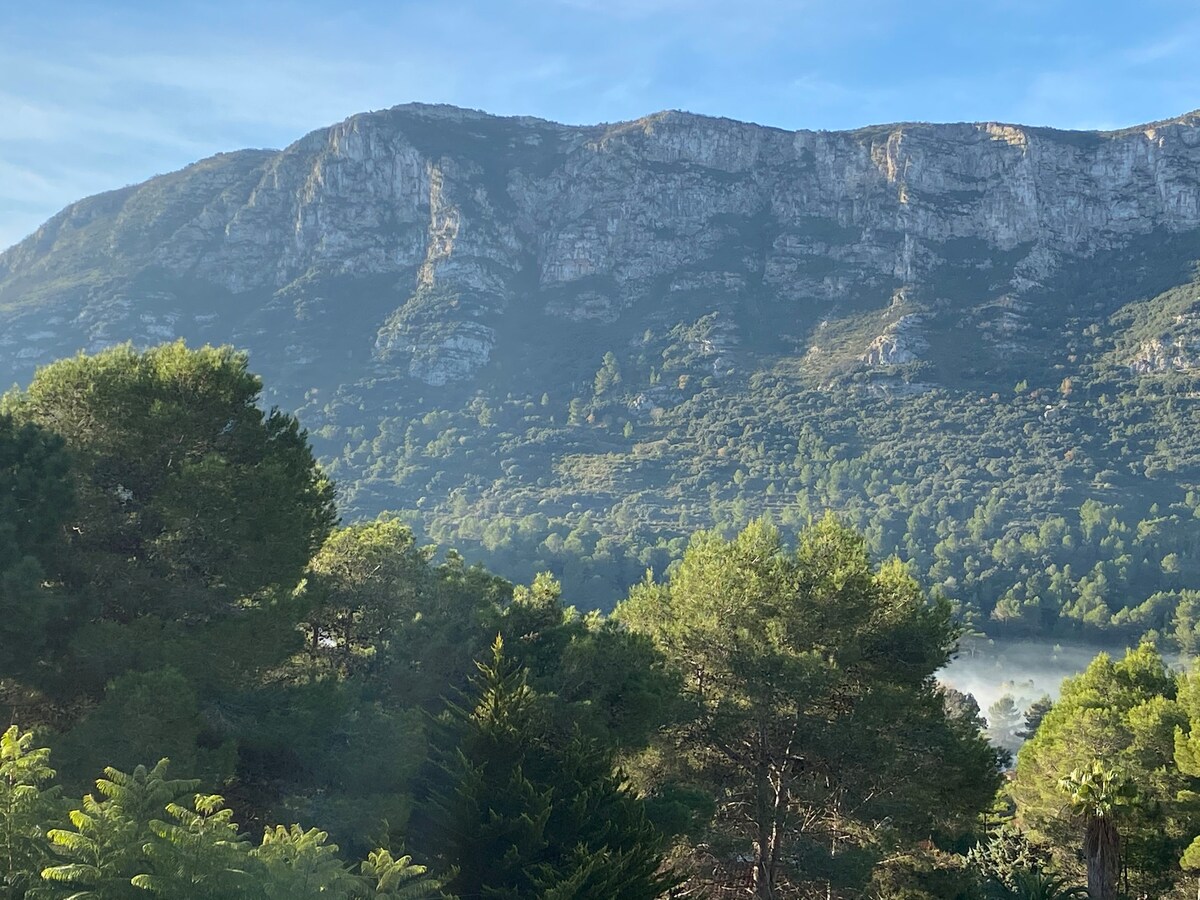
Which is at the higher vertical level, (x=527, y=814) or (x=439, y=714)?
(x=439, y=714)

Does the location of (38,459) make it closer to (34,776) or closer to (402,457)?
(34,776)

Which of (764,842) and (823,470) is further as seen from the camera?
(823,470)

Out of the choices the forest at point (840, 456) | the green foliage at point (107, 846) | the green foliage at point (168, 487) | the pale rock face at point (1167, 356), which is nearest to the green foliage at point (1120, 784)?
the green foliage at point (168, 487)

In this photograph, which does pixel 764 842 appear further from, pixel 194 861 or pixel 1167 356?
pixel 1167 356

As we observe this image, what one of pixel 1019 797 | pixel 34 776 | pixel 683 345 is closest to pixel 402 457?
pixel 683 345

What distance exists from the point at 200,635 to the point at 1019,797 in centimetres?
2080

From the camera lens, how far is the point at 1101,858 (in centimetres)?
1956

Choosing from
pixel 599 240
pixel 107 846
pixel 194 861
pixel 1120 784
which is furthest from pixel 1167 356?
pixel 107 846

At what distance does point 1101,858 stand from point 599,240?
164 metres

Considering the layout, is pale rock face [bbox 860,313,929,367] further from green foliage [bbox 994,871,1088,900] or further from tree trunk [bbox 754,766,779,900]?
tree trunk [bbox 754,766,779,900]

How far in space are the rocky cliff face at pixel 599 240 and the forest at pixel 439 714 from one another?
131 metres

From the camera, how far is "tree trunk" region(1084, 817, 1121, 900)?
19359mm

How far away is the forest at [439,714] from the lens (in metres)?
12.4

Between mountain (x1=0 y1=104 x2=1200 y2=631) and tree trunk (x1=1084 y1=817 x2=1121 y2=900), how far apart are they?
78256mm
